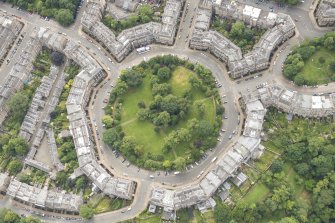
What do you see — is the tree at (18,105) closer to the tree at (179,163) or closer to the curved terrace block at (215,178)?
the curved terrace block at (215,178)

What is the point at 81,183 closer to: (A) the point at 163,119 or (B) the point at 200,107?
(A) the point at 163,119

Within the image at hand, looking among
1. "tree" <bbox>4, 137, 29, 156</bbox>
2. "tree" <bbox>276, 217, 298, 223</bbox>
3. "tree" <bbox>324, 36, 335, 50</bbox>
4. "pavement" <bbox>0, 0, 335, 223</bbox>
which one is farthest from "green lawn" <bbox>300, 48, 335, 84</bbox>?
"tree" <bbox>4, 137, 29, 156</bbox>

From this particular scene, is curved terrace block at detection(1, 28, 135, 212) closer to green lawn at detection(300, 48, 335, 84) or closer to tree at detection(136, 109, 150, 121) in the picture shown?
tree at detection(136, 109, 150, 121)

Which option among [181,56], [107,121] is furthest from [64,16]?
[181,56]

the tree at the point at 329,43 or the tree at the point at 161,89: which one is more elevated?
the tree at the point at 329,43

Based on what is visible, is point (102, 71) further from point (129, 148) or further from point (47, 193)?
point (47, 193)

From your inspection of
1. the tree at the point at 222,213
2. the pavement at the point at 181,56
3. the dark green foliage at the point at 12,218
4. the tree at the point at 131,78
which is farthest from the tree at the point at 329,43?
the dark green foliage at the point at 12,218

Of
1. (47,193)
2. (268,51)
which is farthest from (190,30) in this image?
(47,193)
